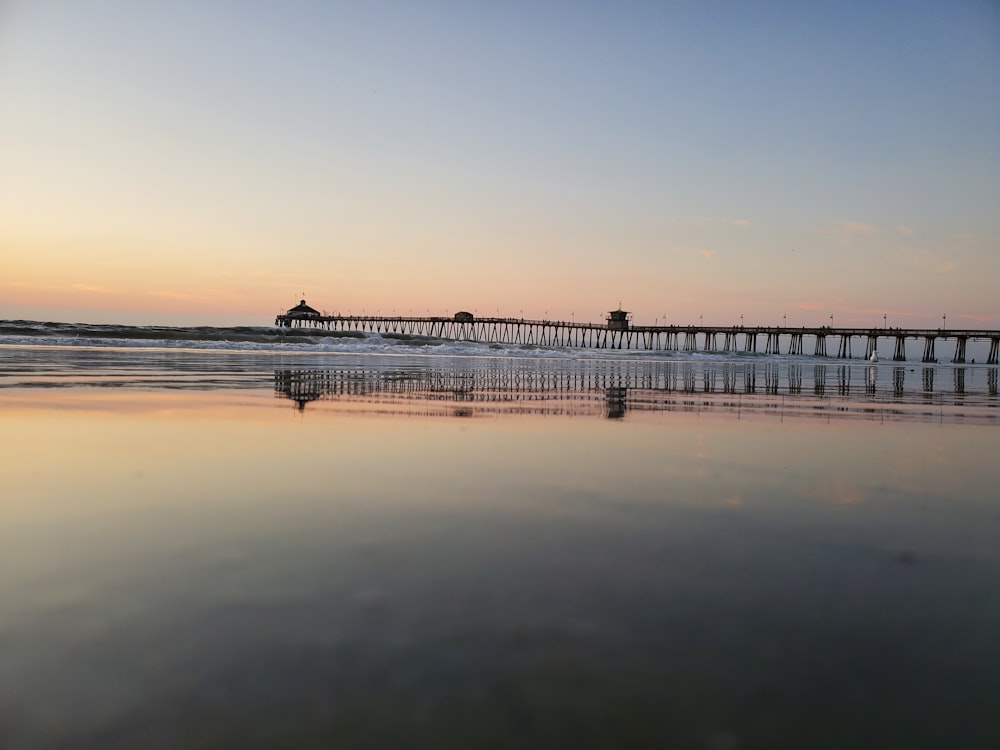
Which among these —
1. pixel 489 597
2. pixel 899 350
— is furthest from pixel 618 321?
pixel 489 597

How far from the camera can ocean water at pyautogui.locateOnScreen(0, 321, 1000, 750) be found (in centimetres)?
200

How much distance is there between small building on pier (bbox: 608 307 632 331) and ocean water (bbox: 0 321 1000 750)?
300 feet

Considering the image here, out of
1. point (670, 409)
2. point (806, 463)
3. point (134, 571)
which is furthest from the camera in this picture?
point (670, 409)

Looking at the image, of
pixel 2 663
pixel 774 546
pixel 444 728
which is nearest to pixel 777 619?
pixel 774 546

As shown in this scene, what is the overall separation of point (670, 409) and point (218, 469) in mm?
8306

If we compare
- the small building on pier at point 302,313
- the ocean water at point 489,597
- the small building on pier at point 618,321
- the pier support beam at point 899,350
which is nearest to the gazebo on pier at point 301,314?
the small building on pier at point 302,313

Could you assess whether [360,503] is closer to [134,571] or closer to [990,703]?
[134,571]

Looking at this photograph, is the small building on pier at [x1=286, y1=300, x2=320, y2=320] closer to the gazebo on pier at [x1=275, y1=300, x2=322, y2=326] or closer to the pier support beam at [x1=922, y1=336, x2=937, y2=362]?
the gazebo on pier at [x1=275, y1=300, x2=322, y2=326]

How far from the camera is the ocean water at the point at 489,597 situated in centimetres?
200

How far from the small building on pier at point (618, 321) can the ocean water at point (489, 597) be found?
300ft

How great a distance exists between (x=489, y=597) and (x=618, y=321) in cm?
9709

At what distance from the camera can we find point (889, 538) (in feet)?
13.3

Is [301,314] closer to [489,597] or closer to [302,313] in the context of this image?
[302,313]

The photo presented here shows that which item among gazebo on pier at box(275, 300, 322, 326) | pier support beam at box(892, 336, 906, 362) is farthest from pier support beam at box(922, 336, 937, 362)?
gazebo on pier at box(275, 300, 322, 326)
